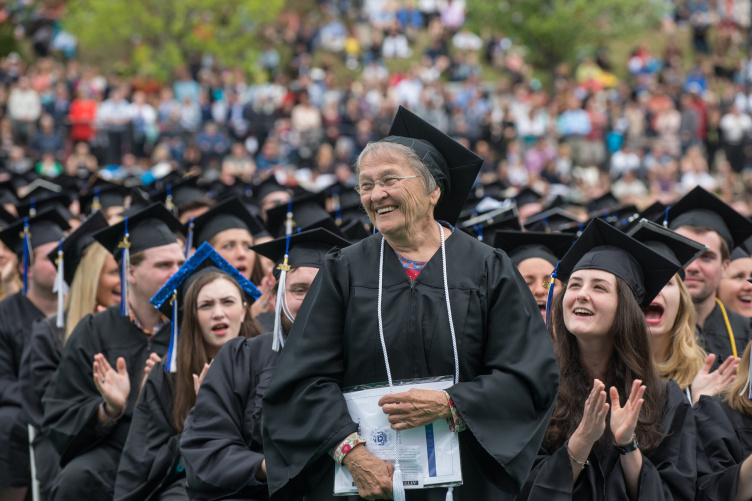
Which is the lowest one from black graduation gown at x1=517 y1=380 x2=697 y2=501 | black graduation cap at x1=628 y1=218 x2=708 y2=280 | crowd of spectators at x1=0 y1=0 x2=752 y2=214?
black graduation gown at x1=517 y1=380 x2=697 y2=501

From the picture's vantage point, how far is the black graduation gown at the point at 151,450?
599 cm

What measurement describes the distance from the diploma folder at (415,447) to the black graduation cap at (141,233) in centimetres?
359

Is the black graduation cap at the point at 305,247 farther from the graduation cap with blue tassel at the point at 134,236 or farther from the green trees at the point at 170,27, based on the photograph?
the green trees at the point at 170,27

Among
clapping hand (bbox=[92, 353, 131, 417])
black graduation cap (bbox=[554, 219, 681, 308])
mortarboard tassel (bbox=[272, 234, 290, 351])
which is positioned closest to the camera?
black graduation cap (bbox=[554, 219, 681, 308])

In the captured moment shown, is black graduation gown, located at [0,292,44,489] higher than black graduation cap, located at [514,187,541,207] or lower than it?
lower

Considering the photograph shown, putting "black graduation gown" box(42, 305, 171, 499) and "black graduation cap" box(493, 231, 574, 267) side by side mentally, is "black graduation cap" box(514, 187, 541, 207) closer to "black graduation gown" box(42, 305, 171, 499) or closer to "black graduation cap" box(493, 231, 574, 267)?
"black graduation cap" box(493, 231, 574, 267)

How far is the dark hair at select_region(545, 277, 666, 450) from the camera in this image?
5012 mm

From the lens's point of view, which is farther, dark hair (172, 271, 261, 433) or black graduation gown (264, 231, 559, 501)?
dark hair (172, 271, 261, 433)

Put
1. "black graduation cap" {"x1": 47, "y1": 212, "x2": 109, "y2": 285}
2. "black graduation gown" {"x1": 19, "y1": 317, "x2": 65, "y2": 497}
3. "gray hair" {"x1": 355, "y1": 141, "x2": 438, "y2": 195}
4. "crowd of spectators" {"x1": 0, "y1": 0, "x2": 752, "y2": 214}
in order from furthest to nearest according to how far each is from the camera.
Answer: "crowd of spectators" {"x1": 0, "y1": 0, "x2": 752, "y2": 214} < "black graduation cap" {"x1": 47, "y1": 212, "x2": 109, "y2": 285} < "black graduation gown" {"x1": 19, "y1": 317, "x2": 65, "y2": 497} < "gray hair" {"x1": 355, "y1": 141, "x2": 438, "y2": 195}

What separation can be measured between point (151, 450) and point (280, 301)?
47.4 inches

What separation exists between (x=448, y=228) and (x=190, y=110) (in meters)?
22.6

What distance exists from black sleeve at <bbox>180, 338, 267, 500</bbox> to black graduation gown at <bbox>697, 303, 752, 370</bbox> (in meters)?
Result: 3.10

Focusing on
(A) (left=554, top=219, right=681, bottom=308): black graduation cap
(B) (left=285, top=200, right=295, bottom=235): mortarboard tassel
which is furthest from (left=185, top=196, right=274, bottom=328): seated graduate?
(A) (left=554, top=219, right=681, bottom=308): black graduation cap

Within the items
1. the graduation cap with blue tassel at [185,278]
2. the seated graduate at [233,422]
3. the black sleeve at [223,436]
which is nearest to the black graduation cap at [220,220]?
the graduation cap with blue tassel at [185,278]
